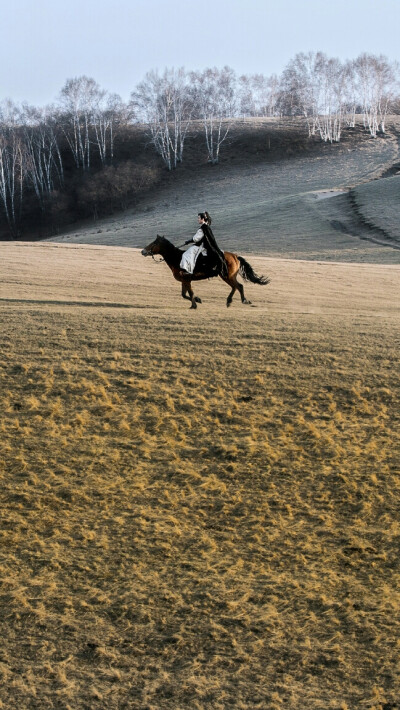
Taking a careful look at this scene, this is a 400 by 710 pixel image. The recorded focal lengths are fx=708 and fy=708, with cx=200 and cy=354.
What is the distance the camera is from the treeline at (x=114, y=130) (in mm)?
90000

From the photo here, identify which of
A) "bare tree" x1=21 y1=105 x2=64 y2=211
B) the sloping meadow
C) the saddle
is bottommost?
the sloping meadow

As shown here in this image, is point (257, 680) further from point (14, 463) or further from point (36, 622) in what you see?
point (14, 463)

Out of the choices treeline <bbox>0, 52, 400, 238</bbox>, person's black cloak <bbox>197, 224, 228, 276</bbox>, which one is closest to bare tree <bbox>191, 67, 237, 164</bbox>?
treeline <bbox>0, 52, 400, 238</bbox>

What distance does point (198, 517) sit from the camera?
454 inches

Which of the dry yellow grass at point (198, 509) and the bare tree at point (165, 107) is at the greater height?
the bare tree at point (165, 107)

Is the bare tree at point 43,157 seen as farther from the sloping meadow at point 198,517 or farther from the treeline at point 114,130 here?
the sloping meadow at point 198,517

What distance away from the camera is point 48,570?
10.3m

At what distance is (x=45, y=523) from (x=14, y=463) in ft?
5.97

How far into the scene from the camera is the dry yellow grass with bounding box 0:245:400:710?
28.6 ft

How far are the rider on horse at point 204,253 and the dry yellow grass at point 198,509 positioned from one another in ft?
6.35

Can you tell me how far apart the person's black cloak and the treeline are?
73.3 metres

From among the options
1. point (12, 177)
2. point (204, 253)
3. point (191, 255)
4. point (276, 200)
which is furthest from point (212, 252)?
point (12, 177)

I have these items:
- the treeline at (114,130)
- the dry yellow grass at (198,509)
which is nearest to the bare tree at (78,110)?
the treeline at (114,130)

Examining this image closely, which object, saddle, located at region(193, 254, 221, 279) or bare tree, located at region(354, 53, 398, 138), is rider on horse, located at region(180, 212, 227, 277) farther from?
bare tree, located at region(354, 53, 398, 138)
